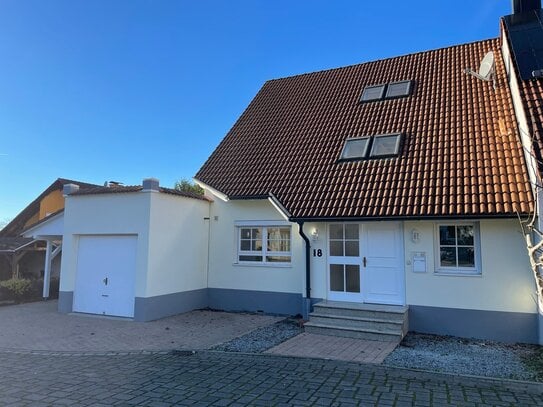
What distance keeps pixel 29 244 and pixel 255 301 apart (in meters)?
10.9

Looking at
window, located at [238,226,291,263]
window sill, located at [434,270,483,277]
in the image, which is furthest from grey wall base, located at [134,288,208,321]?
window sill, located at [434,270,483,277]

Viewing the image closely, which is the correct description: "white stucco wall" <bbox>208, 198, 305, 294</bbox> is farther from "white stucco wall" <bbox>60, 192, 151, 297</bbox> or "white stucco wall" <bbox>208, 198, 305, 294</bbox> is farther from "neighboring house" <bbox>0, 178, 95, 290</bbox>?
"neighboring house" <bbox>0, 178, 95, 290</bbox>

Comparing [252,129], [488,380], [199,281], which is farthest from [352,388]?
[252,129]

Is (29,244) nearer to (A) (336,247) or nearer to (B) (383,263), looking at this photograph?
(A) (336,247)

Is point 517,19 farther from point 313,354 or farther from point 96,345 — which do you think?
point 96,345

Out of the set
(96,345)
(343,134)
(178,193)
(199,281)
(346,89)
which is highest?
(346,89)

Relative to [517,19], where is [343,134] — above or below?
below

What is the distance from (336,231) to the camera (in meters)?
10.4

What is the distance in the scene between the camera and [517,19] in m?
11.5

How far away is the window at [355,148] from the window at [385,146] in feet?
0.76

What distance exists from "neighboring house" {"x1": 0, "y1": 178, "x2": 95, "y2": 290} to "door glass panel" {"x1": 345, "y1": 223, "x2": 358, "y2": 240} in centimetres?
1035

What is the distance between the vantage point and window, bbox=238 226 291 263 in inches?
460

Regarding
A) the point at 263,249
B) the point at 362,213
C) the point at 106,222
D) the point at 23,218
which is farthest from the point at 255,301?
the point at 23,218

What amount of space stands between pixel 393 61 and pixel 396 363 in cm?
1156
